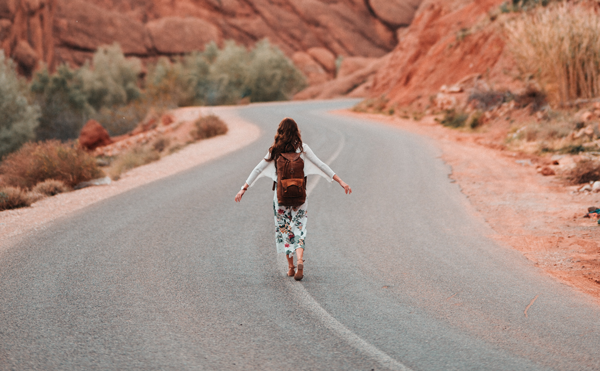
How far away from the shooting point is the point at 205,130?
2295cm

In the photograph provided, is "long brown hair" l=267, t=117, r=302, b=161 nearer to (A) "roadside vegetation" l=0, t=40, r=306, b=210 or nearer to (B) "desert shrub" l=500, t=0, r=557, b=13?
(A) "roadside vegetation" l=0, t=40, r=306, b=210

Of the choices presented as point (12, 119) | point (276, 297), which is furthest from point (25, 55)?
point (276, 297)

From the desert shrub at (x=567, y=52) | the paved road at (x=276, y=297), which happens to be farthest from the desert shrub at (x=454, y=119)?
the paved road at (x=276, y=297)

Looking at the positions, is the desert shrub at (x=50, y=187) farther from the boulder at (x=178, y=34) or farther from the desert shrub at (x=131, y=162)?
the boulder at (x=178, y=34)

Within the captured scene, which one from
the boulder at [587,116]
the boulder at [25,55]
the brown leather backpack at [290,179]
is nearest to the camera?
the brown leather backpack at [290,179]

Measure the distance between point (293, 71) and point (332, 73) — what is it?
16.1 meters

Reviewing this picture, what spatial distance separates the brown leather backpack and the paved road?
36.6 inches

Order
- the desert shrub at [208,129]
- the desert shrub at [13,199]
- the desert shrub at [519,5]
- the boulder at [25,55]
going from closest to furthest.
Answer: the desert shrub at [13,199] → the desert shrub at [208,129] → the desert shrub at [519,5] → the boulder at [25,55]

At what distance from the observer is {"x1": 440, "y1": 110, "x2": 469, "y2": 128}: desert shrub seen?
23.1m

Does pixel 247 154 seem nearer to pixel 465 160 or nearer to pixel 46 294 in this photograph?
pixel 465 160

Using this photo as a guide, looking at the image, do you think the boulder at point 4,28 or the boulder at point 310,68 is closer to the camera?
the boulder at point 4,28

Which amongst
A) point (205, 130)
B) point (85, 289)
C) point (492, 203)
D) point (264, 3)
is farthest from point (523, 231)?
point (264, 3)

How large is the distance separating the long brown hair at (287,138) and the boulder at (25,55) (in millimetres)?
45453

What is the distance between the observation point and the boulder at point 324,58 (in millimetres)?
71688
